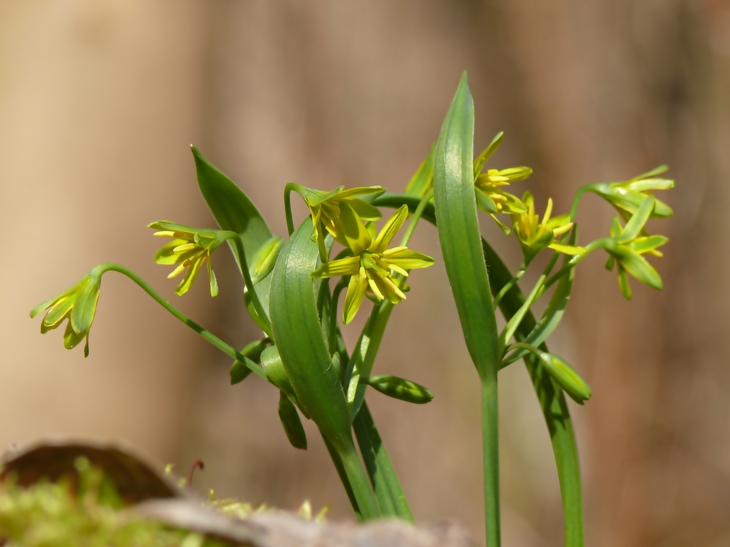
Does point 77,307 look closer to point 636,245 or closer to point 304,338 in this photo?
point 304,338

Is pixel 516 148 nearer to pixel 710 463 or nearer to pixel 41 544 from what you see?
pixel 710 463

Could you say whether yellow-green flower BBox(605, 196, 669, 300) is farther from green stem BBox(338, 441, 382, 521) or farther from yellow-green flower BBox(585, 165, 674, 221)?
green stem BBox(338, 441, 382, 521)

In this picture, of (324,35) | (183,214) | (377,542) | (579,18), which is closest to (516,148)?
(579,18)

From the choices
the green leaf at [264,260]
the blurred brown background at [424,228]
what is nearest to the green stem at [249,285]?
the green leaf at [264,260]

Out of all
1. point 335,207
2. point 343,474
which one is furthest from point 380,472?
point 335,207

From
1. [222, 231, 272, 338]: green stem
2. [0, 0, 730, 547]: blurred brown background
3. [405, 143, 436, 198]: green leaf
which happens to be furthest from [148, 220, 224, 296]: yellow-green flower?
[0, 0, 730, 547]: blurred brown background

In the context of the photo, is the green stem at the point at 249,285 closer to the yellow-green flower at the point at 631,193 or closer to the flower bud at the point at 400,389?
the flower bud at the point at 400,389
